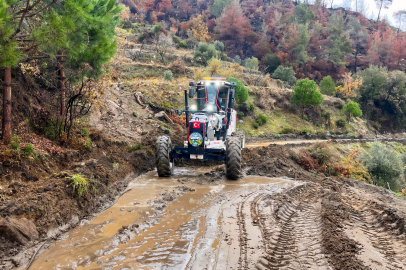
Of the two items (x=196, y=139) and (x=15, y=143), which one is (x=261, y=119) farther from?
(x=15, y=143)

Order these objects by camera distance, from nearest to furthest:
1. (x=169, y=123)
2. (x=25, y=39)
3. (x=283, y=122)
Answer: (x=25, y=39) < (x=169, y=123) < (x=283, y=122)

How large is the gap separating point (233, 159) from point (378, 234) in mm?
5114

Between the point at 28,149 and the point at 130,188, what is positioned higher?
the point at 28,149

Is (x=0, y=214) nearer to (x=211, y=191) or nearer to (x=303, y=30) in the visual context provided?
(x=211, y=191)

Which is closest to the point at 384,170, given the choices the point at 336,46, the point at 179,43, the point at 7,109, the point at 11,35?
the point at 7,109

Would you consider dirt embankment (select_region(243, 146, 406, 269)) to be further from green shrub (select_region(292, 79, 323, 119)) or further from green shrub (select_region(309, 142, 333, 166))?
green shrub (select_region(292, 79, 323, 119))

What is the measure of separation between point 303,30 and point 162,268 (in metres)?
55.2

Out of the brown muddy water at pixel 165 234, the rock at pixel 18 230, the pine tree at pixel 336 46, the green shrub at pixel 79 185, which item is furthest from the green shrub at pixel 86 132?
the pine tree at pixel 336 46

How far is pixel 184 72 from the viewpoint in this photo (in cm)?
3181

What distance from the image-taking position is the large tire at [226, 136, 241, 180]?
9.98m

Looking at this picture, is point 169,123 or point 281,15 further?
point 281,15

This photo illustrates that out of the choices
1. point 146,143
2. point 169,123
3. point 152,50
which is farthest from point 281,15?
point 146,143

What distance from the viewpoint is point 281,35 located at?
5994 cm

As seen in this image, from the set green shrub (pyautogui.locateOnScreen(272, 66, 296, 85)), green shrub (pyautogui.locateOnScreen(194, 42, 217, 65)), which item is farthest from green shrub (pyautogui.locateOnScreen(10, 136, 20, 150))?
green shrub (pyautogui.locateOnScreen(272, 66, 296, 85))
